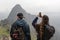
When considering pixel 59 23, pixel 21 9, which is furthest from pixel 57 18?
pixel 21 9

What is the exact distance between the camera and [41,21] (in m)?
4.34

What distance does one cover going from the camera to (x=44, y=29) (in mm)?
4277

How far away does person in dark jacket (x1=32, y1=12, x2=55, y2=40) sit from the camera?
4.23m

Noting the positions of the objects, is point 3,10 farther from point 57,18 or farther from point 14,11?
point 57,18

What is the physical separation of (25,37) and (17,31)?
6.4 inches

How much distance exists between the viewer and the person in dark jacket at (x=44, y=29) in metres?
4.23

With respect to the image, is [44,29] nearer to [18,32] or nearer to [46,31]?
[46,31]

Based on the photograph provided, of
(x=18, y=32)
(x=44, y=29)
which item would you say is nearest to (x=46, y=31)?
(x=44, y=29)

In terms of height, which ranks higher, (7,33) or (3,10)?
(3,10)

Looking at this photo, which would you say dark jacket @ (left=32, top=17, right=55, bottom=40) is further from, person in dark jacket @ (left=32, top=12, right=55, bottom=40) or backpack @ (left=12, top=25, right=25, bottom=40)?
backpack @ (left=12, top=25, right=25, bottom=40)

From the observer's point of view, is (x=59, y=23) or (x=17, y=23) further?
(x=59, y=23)

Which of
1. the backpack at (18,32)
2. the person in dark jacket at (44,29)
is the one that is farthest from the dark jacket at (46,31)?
the backpack at (18,32)

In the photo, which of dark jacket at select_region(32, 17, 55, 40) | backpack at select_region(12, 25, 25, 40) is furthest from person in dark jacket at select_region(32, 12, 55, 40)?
backpack at select_region(12, 25, 25, 40)

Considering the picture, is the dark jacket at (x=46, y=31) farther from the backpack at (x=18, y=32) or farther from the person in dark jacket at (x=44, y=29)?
the backpack at (x=18, y=32)
